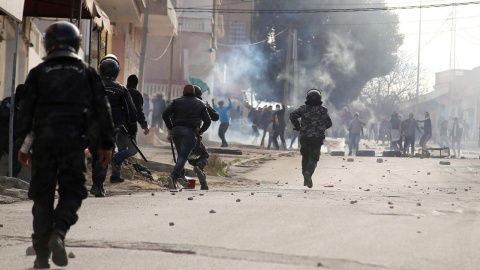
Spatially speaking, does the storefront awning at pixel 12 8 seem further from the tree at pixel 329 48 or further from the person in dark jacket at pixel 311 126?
the tree at pixel 329 48

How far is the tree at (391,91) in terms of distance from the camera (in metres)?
104

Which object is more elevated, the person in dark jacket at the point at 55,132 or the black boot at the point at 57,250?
the person in dark jacket at the point at 55,132

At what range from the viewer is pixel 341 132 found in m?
68.6

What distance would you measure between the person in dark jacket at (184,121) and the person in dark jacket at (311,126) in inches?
112

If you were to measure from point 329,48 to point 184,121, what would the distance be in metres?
48.8

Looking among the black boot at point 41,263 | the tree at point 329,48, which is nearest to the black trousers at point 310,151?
the black boot at point 41,263

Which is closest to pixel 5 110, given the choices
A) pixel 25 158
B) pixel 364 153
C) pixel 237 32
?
pixel 25 158

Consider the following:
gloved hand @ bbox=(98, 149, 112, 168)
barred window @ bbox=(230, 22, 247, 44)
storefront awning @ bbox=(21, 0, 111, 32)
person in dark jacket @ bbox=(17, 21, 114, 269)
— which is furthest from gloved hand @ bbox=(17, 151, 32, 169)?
barred window @ bbox=(230, 22, 247, 44)

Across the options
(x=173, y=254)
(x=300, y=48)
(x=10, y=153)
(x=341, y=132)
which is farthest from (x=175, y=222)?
(x=341, y=132)

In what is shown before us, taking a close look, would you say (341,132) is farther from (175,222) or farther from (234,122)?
(175,222)

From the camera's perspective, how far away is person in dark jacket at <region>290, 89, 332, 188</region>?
15711mm

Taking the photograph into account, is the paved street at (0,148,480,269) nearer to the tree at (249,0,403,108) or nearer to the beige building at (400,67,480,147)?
the tree at (249,0,403,108)

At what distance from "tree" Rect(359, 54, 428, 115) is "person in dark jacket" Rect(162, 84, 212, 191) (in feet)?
298

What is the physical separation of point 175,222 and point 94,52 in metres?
21.1
